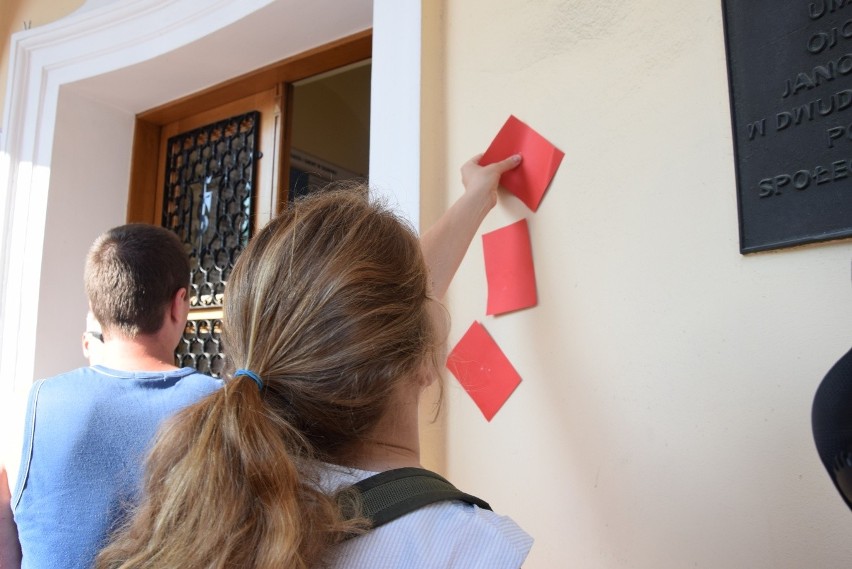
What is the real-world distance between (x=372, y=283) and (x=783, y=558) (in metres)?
0.66

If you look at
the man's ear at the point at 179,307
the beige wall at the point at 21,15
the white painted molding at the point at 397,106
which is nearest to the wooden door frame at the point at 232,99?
the white painted molding at the point at 397,106

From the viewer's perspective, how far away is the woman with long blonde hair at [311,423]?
1.94ft

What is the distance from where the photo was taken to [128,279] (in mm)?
1223

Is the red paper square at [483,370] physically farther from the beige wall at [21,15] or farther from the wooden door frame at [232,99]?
the beige wall at [21,15]

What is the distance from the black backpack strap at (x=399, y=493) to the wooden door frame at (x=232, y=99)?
1338 millimetres

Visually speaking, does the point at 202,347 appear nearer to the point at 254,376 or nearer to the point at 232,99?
the point at 232,99

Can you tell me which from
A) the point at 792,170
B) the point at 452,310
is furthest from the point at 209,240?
the point at 792,170

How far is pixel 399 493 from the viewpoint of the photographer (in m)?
0.63

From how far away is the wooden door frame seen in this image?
1831 mm

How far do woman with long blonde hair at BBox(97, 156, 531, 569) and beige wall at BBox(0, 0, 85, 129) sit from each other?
1.99 m

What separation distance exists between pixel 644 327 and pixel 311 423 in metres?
0.60

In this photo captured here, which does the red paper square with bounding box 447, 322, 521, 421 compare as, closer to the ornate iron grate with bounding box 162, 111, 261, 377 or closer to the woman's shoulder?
the woman's shoulder

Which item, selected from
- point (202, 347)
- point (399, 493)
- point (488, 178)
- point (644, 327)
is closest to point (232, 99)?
point (202, 347)

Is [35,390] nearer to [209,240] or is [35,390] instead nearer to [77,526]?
[77,526]
